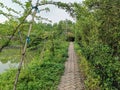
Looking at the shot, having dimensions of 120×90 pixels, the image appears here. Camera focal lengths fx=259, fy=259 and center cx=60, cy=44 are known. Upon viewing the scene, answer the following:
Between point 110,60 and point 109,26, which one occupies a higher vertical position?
point 109,26

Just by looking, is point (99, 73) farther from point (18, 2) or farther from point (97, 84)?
point (18, 2)

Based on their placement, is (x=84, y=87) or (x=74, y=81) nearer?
(x=84, y=87)

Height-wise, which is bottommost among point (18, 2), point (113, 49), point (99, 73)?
point (99, 73)

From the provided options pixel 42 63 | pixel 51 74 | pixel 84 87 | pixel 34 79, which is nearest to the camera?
pixel 84 87

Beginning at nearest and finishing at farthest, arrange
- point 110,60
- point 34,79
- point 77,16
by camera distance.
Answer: point 77,16
point 110,60
point 34,79

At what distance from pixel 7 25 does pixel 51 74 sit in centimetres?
329

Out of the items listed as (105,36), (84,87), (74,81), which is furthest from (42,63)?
(105,36)

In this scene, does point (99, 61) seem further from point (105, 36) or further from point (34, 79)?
point (34, 79)

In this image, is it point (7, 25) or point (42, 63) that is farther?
point (42, 63)

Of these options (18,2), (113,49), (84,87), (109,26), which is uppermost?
(18,2)

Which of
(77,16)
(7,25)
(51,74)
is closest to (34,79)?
(51,74)

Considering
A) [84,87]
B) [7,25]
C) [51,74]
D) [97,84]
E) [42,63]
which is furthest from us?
[42,63]

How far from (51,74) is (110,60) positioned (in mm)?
4604

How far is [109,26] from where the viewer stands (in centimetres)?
632
